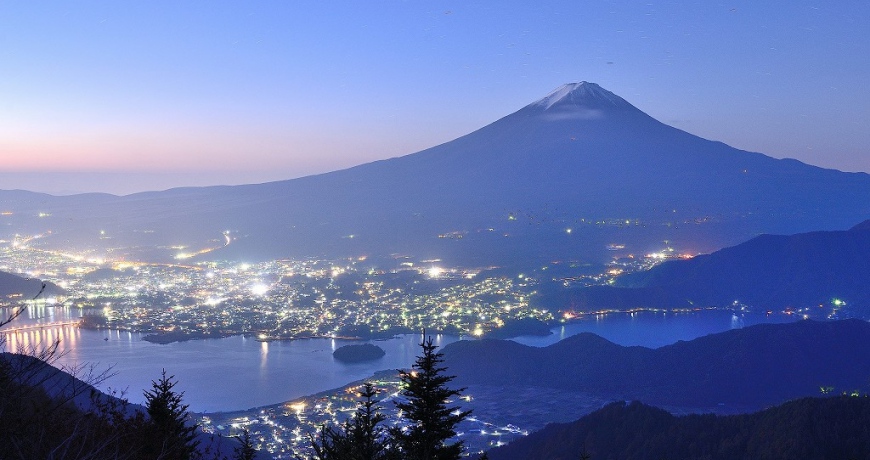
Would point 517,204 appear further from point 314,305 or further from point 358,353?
point 358,353

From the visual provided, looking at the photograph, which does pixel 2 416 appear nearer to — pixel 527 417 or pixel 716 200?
pixel 527 417

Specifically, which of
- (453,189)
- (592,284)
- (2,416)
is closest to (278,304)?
(592,284)

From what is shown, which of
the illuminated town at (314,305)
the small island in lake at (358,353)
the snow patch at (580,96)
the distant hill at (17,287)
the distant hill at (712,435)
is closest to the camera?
the distant hill at (712,435)

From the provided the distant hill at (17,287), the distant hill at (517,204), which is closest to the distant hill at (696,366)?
the distant hill at (17,287)

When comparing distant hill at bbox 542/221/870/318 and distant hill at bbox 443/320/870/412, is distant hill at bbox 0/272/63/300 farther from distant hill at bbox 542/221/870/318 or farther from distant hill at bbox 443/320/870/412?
distant hill at bbox 542/221/870/318

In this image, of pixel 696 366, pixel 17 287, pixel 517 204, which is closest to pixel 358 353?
pixel 696 366

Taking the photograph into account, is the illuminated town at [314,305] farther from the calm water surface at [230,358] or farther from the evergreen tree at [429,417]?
the evergreen tree at [429,417]
